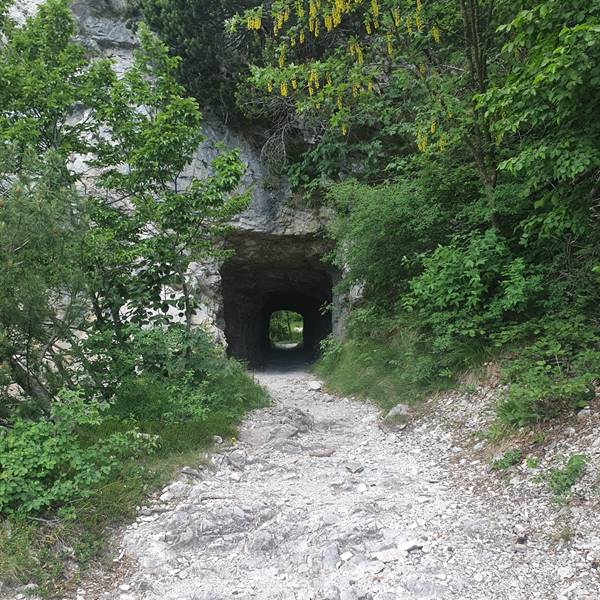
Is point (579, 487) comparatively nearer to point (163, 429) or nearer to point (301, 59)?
point (163, 429)

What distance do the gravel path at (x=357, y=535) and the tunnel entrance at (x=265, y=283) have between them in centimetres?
724

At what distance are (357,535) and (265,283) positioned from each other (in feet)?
51.5

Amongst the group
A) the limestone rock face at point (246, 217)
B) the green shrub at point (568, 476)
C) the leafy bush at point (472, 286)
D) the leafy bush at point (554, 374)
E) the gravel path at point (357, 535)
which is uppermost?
the limestone rock face at point (246, 217)

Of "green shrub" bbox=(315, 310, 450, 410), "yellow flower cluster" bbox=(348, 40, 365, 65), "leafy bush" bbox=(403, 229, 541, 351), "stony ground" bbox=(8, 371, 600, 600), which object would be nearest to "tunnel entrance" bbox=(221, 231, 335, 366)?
"green shrub" bbox=(315, 310, 450, 410)

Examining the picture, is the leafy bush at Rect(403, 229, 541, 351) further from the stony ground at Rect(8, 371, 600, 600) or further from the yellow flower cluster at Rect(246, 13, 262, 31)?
→ the yellow flower cluster at Rect(246, 13, 262, 31)

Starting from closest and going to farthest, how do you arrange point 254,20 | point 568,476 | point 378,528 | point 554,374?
1. point 568,476
2. point 378,528
3. point 554,374
4. point 254,20

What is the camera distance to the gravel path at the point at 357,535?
2.85 m

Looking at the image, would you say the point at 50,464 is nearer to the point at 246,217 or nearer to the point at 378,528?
the point at 378,528

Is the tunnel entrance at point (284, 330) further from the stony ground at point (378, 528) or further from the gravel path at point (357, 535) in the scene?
the gravel path at point (357, 535)

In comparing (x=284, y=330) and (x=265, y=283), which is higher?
(x=265, y=283)

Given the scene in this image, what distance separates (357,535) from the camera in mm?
3434

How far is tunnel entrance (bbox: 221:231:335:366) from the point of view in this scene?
14969 mm

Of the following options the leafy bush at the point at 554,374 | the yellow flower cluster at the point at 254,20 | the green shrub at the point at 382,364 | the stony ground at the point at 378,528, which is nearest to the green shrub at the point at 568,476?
the stony ground at the point at 378,528

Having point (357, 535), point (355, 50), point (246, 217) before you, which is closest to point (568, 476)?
point (357, 535)
